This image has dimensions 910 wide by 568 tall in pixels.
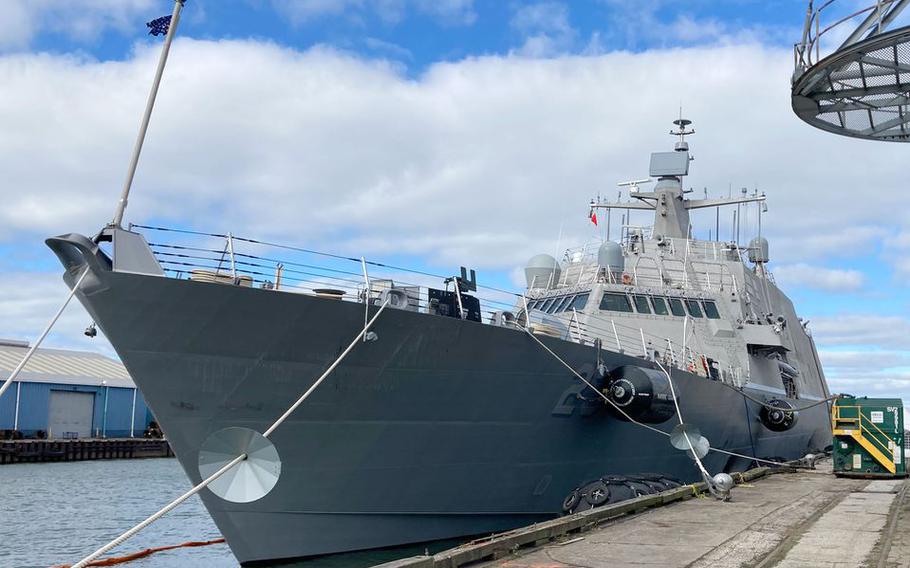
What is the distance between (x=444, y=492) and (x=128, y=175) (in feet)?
18.0

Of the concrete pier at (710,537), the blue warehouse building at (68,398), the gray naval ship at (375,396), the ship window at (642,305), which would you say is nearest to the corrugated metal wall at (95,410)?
the blue warehouse building at (68,398)

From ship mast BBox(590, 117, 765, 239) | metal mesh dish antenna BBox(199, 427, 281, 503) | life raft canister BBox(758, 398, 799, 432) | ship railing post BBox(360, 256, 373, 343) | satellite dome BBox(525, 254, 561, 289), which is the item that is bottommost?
metal mesh dish antenna BBox(199, 427, 281, 503)

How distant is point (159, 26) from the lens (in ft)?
26.8

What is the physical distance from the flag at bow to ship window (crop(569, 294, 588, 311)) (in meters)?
11.4

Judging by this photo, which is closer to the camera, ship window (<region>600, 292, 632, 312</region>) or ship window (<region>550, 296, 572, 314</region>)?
ship window (<region>600, 292, 632, 312</region>)

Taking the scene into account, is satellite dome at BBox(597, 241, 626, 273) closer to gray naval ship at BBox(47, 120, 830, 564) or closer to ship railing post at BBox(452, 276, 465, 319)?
gray naval ship at BBox(47, 120, 830, 564)

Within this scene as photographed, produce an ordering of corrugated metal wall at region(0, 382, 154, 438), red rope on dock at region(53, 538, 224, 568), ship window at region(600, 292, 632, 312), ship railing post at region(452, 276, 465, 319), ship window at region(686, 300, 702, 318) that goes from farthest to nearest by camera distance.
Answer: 1. corrugated metal wall at region(0, 382, 154, 438)
2. ship window at region(686, 300, 702, 318)
3. ship window at region(600, 292, 632, 312)
4. red rope on dock at region(53, 538, 224, 568)
5. ship railing post at region(452, 276, 465, 319)

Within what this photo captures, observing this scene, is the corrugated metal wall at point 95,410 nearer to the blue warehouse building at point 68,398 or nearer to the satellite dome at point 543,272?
the blue warehouse building at point 68,398

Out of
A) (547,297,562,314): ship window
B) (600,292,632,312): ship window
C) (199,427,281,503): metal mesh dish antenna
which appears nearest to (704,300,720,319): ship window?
(600,292,632,312): ship window

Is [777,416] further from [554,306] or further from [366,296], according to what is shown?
[366,296]

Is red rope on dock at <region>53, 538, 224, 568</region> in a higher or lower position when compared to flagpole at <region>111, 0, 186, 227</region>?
lower

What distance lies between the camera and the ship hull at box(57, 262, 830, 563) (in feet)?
28.1

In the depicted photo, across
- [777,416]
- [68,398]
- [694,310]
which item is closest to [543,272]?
[694,310]

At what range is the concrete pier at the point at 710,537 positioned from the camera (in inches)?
295
